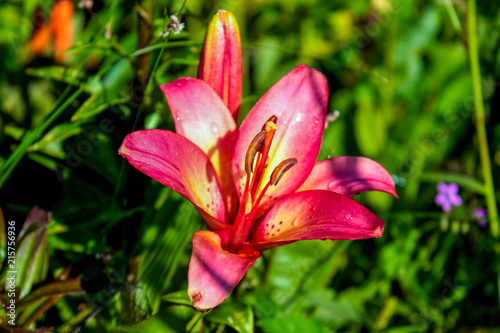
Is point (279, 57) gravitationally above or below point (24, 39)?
below

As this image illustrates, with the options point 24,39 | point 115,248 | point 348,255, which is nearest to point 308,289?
point 348,255

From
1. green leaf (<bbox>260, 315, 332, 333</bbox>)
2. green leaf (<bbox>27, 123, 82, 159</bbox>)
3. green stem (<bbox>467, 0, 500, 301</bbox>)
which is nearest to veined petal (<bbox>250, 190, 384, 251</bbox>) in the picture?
green leaf (<bbox>260, 315, 332, 333</bbox>)

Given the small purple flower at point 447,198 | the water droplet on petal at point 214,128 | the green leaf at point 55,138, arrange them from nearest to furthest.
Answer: the water droplet on petal at point 214,128, the green leaf at point 55,138, the small purple flower at point 447,198

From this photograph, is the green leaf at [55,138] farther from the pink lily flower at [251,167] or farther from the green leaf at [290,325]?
the green leaf at [290,325]

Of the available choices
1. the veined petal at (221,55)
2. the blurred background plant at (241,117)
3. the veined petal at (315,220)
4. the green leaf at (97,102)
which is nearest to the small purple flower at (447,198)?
the blurred background plant at (241,117)

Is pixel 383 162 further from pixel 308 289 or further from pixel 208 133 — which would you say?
pixel 208 133

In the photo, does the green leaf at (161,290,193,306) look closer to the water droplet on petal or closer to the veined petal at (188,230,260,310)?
the veined petal at (188,230,260,310)
